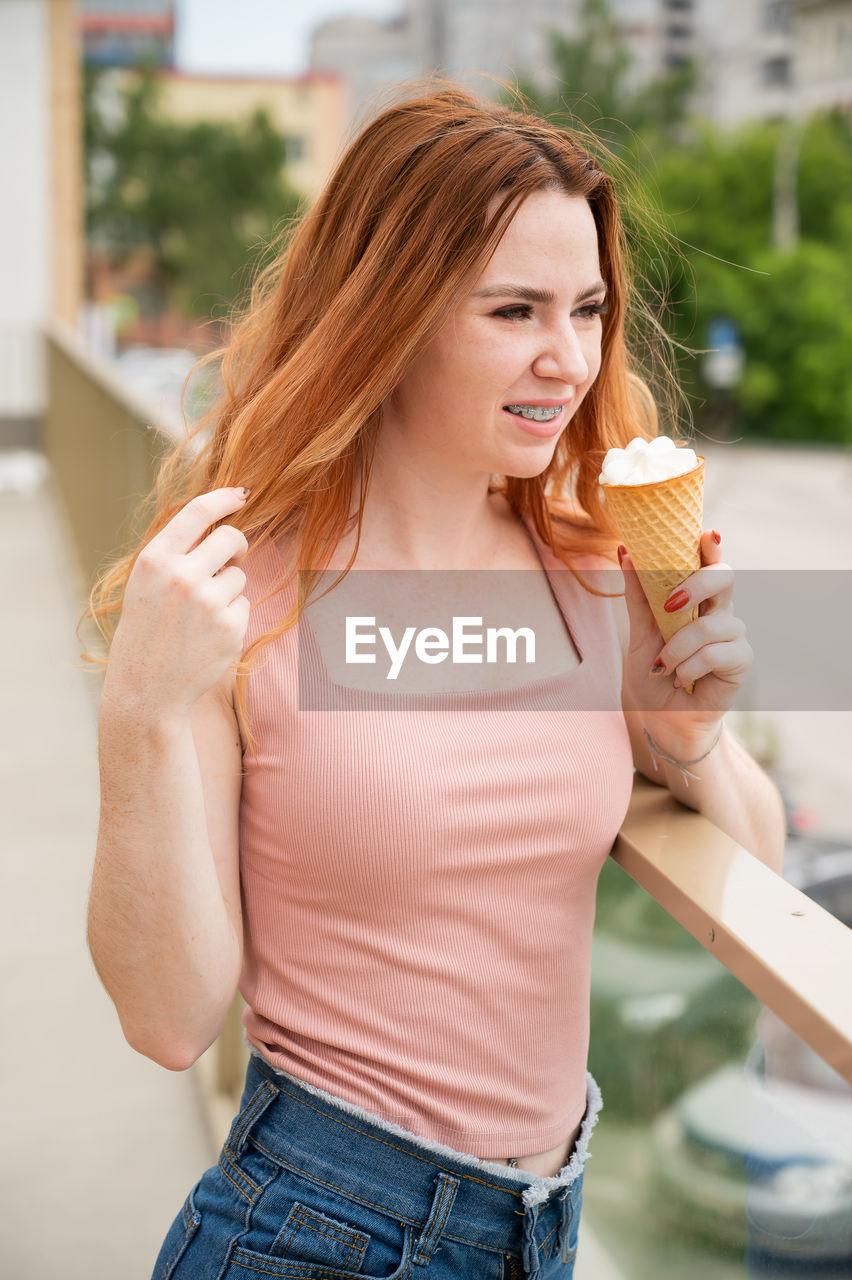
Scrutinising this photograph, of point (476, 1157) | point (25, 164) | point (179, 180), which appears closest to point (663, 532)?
point (476, 1157)

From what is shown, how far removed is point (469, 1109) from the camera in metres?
1.18

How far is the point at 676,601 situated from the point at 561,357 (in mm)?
238

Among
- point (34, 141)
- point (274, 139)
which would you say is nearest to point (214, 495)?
point (34, 141)

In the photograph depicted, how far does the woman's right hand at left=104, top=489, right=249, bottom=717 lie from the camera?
103 cm

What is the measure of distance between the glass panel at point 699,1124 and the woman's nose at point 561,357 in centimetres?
48

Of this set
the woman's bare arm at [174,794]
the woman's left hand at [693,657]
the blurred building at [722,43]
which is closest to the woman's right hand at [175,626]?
the woman's bare arm at [174,794]

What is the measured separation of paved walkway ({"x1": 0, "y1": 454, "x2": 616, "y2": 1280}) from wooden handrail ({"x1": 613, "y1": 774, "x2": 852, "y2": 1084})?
517mm

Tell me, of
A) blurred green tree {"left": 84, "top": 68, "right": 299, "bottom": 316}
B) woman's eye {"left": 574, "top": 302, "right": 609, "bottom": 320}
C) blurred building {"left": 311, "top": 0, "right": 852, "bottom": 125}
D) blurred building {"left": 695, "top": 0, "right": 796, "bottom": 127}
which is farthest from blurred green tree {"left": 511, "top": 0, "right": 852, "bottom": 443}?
woman's eye {"left": 574, "top": 302, "right": 609, "bottom": 320}

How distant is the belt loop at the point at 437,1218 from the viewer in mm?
1119

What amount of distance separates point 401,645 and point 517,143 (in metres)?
0.47

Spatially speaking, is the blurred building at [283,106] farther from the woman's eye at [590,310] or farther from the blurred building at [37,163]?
the woman's eye at [590,310]

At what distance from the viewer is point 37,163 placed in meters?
10.7

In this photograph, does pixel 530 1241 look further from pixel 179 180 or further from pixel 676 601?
pixel 179 180

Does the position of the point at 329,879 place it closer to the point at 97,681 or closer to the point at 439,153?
the point at 439,153
